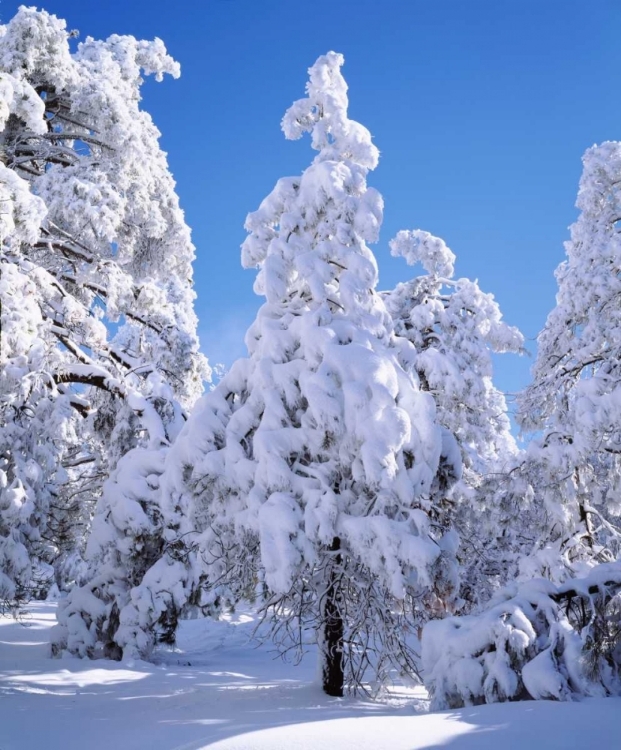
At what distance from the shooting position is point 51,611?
1923cm

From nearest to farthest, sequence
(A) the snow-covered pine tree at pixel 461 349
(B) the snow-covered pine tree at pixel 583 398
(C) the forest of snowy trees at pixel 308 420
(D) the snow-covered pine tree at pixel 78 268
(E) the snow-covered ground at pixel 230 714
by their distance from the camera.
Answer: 1. (E) the snow-covered ground at pixel 230 714
2. (C) the forest of snowy trees at pixel 308 420
3. (B) the snow-covered pine tree at pixel 583 398
4. (D) the snow-covered pine tree at pixel 78 268
5. (A) the snow-covered pine tree at pixel 461 349

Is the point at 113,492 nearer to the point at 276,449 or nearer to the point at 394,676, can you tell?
the point at 276,449

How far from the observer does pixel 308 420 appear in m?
7.23

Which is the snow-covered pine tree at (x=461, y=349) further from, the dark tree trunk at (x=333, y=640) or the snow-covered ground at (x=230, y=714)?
the dark tree trunk at (x=333, y=640)

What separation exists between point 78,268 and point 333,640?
9330mm

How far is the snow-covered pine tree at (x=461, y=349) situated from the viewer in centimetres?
1379

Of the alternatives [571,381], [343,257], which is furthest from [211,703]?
[571,381]

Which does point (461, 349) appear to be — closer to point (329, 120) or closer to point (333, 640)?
point (329, 120)

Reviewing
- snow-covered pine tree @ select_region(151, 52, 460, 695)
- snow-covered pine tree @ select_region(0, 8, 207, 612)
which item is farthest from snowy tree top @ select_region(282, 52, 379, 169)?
snow-covered pine tree @ select_region(0, 8, 207, 612)

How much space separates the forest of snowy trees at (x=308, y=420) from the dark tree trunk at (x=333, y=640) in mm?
38

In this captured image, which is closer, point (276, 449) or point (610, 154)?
point (276, 449)

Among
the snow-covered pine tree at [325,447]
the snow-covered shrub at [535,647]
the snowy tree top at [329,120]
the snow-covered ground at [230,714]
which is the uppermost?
the snowy tree top at [329,120]

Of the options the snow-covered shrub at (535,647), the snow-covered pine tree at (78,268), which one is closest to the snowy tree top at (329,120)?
the snow-covered pine tree at (78,268)

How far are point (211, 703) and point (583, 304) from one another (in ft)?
31.0
